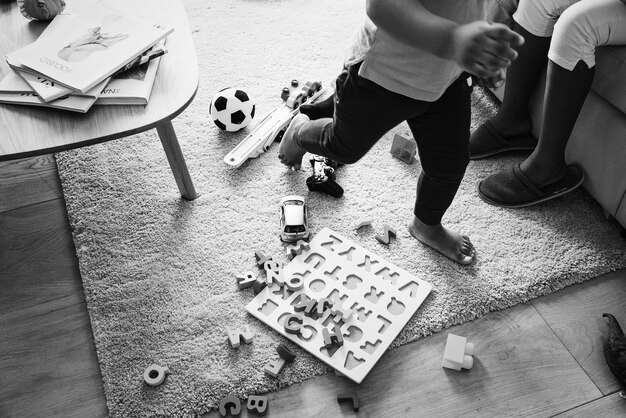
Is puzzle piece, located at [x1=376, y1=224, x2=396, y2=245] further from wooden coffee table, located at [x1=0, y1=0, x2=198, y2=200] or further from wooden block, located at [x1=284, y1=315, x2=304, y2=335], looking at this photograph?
wooden coffee table, located at [x1=0, y1=0, x2=198, y2=200]

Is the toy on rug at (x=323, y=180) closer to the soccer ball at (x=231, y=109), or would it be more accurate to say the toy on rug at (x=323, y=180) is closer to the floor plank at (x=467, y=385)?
the soccer ball at (x=231, y=109)

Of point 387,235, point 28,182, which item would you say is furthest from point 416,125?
point 28,182

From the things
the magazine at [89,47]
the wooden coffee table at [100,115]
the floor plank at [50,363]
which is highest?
the magazine at [89,47]

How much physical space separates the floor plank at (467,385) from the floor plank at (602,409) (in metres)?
0.01

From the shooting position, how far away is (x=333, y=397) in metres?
1.01

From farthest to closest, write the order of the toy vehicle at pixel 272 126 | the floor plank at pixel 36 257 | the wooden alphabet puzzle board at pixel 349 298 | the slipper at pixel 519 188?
the toy vehicle at pixel 272 126, the slipper at pixel 519 188, the floor plank at pixel 36 257, the wooden alphabet puzzle board at pixel 349 298

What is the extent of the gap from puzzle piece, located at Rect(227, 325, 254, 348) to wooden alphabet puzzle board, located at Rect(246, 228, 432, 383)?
0.14ft

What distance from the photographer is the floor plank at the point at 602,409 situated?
38.8 inches

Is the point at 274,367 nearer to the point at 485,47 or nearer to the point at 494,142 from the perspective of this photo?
the point at 485,47

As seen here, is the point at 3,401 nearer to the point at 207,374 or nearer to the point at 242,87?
the point at 207,374

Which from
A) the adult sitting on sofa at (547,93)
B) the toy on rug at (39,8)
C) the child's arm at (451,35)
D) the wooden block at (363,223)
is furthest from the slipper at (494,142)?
the toy on rug at (39,8)

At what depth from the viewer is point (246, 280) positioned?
114cm

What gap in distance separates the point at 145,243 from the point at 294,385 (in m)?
0.49

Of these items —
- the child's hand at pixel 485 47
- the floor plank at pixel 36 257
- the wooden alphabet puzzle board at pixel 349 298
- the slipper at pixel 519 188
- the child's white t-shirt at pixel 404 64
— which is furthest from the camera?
the slipper at pixel 519 188
